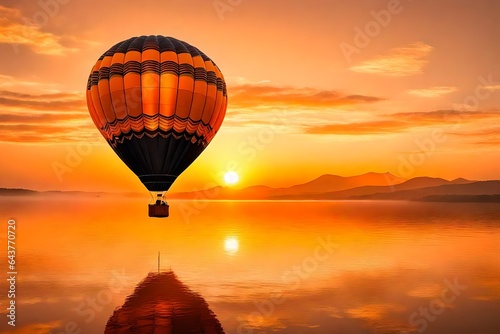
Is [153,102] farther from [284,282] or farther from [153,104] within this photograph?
[284,282]

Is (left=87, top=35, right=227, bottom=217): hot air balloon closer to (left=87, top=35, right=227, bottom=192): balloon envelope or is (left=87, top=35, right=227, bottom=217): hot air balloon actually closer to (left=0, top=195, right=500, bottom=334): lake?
(left=87, top=35, right=227, bottom=192): balloon envelope

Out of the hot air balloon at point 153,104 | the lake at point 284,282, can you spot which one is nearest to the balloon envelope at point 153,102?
the hot air balloon at point 153,104

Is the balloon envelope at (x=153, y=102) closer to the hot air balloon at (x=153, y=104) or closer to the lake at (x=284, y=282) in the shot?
the hot air balloon at (x=153, y=104)

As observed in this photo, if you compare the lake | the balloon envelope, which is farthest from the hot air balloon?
the lake

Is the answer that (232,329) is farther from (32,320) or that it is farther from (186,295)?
(32,320)

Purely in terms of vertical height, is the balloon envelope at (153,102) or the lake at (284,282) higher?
the balloon envelope at (153,102)

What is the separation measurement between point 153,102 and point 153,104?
14cm

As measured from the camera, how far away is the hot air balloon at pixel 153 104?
38.1 meters

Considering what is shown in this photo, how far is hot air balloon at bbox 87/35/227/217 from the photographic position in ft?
125

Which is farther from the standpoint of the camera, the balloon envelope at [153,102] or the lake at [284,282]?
the balloon envelope at [153,102]

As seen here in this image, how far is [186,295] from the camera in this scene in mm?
32469

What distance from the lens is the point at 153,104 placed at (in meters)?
38.2

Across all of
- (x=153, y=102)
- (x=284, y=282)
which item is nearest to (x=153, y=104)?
(x=153, y=102)

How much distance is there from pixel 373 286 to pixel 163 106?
61.3 ft
